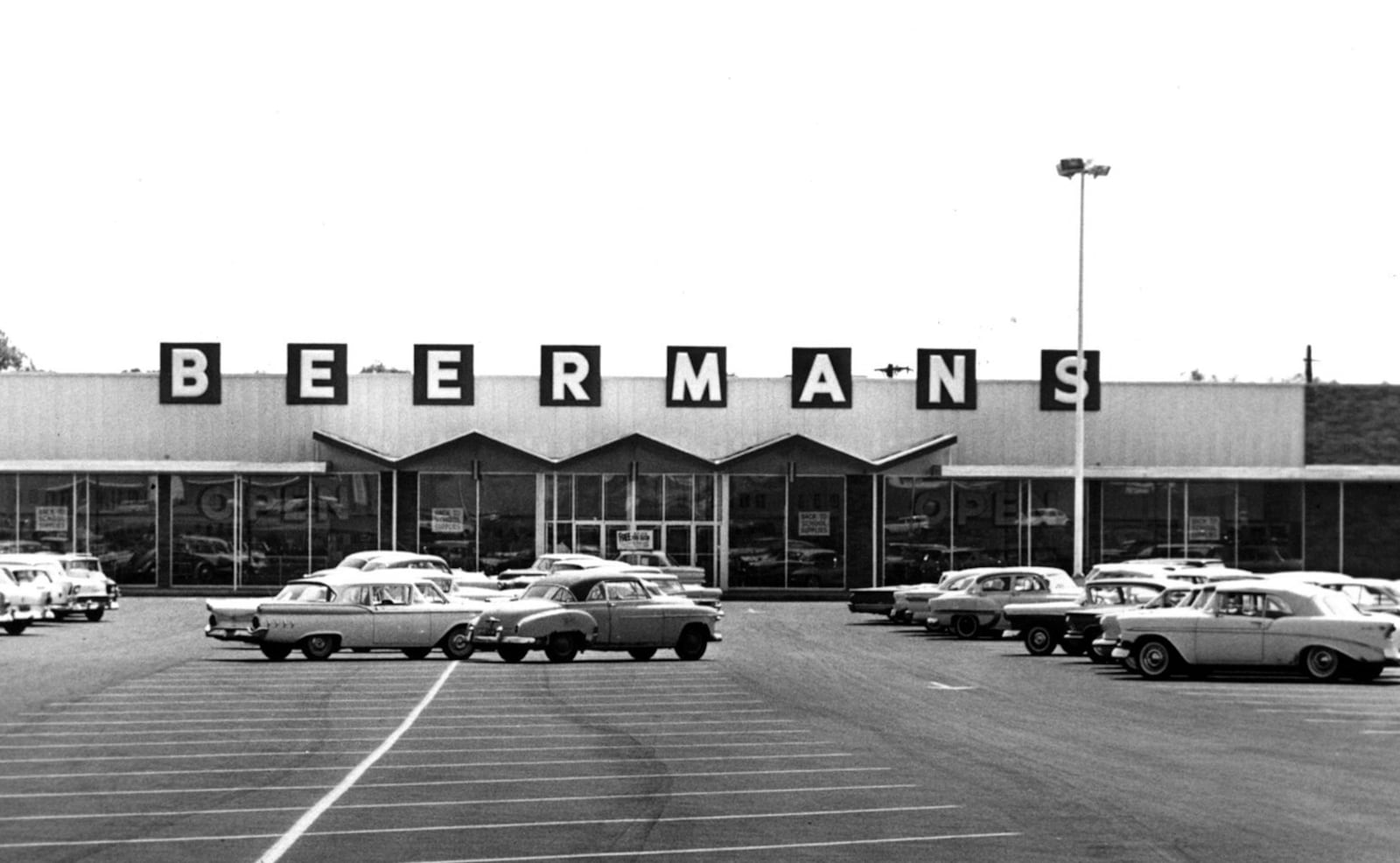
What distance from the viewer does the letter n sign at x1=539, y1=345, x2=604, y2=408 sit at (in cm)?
5753

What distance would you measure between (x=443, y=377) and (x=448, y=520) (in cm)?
415

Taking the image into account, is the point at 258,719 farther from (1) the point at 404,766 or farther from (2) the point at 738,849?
(2) the point at 738,849

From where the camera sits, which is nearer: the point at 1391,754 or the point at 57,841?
the point at 57,841

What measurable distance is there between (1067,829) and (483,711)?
31.5 ft

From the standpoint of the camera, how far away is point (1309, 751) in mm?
17812

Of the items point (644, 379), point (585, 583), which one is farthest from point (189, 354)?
point (585, 583)

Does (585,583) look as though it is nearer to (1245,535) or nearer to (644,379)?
(644,379)

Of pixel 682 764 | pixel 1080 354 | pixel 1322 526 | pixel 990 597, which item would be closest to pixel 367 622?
pixel 990 597

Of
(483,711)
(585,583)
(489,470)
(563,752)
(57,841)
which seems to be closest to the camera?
(57,841)

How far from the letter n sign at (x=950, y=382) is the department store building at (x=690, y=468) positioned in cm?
9

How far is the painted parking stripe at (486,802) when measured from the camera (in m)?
13.3

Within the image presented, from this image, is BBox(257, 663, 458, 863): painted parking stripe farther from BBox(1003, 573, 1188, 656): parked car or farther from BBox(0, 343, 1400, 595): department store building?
BBox(0, 343, 1400, 595): department store building

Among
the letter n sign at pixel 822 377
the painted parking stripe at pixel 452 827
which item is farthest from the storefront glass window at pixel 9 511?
the painted parking stripe at pixel 452 827

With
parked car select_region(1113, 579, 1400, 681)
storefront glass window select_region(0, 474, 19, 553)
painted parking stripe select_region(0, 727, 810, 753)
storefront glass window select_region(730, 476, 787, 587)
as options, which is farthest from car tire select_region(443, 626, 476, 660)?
storefront glass window select_region(0, 474, 19, 553)
